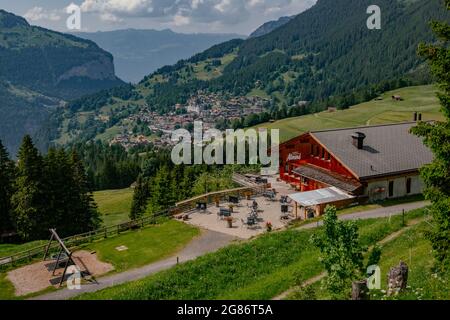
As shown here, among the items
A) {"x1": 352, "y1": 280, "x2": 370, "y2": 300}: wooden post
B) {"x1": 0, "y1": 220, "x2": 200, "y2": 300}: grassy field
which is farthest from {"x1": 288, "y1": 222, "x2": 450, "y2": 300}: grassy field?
{"x1": 0, "y1": 220, "x2": 200, "y2": 300}: grassy field

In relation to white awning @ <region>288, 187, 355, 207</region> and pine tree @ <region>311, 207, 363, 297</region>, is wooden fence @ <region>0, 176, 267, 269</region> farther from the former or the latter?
pine tree @ <region>311, 207, 363, 297</region>

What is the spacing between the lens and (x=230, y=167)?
78312mm

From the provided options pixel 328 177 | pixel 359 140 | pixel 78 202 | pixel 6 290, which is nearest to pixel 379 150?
pixel 359 140

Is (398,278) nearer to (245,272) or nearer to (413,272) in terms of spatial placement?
(413,272)

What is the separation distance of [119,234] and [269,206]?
14.9 metres

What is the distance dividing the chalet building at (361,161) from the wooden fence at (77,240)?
1662cm

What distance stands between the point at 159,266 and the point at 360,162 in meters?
23.0

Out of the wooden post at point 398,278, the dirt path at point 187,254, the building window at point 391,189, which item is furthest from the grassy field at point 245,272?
the building window at point 391,189

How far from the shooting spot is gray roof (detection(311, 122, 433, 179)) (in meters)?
46.9

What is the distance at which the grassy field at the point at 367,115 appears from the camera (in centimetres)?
15962

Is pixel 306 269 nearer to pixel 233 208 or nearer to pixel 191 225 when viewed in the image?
pixel 191 225

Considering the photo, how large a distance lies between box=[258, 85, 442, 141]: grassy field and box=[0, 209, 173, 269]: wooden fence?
10969 centimetres
